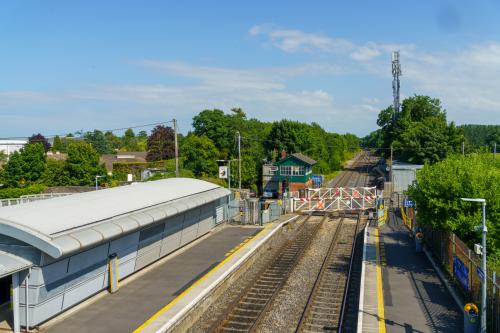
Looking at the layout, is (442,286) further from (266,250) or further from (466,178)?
(266,250)

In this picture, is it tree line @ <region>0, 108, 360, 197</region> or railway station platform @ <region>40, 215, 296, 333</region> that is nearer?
railway station platform @ <region>40, 215, 296, 333</region>

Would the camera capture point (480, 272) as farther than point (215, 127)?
No

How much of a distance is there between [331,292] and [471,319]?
6861 mm

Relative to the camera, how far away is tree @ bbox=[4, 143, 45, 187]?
50.1 metres

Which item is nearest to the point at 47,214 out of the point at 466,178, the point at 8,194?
the point at 466,178

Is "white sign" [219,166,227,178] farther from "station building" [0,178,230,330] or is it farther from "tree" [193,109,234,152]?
"tree" [193,109,234,152]

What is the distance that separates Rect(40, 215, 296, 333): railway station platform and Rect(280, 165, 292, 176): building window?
2803 centimetres

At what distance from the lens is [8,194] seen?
4350cm

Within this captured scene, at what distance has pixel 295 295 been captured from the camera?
18672 millimetres

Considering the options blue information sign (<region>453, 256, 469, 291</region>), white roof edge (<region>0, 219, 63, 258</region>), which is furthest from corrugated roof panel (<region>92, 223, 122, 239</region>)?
blue information sign (<region>453, 256, 469, 291</region>)

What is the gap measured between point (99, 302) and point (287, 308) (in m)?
7.21

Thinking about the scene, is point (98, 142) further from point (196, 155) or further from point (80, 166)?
point (80, 166)

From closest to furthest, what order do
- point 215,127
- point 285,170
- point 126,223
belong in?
point 126,223, point 285,170, point 215,127

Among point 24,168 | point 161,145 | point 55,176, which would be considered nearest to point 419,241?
point 55,176
